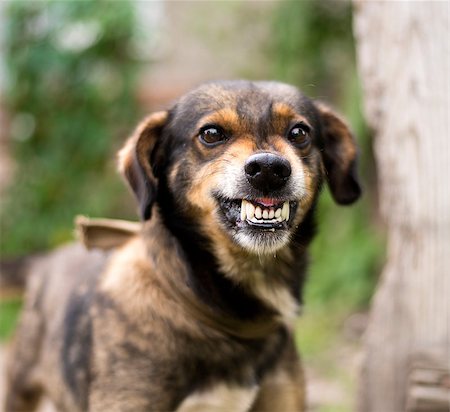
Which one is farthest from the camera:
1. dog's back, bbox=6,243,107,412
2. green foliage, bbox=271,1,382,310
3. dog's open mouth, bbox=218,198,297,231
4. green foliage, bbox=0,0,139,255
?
green foliage, bbox=0,0,139,255

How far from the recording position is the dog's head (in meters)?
2.99

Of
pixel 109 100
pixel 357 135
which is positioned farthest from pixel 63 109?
pixel 357 135

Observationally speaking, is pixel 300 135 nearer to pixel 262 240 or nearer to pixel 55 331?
pixel 262 240

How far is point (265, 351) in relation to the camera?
337 cm

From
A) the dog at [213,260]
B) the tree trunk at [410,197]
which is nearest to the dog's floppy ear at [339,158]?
the dog at [213,260]

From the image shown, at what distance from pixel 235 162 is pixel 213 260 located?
0.50 m

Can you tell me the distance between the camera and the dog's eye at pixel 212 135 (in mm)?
3154

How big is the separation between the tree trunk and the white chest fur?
0.78 meters

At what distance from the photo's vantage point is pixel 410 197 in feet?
11.9

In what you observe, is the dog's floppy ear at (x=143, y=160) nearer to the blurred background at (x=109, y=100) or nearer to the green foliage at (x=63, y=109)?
the blurred background at (x=109, y=100)

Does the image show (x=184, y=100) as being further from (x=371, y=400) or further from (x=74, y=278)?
(x=371, y=400)

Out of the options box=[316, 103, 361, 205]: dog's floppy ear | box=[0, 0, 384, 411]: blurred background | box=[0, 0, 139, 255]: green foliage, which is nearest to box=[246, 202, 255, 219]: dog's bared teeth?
box=[316, 103, 361, 205]: dog's floppy ear

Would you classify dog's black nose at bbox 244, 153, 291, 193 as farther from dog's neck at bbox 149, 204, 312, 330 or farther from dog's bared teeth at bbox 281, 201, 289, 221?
dog's neck at bbox 149, 204, 312, 330

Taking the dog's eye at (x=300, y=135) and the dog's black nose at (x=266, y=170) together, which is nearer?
the dog's black nose at (x=266, y=170)
